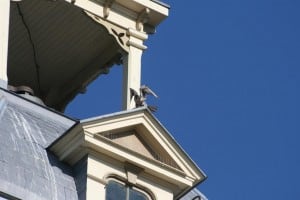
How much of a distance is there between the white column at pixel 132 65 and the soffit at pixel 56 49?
70 centimetres

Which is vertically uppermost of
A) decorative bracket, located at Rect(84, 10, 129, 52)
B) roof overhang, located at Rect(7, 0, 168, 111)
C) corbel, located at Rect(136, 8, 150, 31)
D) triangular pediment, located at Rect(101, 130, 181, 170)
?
roof overhang, located at Rect(7, 0, 168, 111)

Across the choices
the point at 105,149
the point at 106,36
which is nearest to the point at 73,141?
the point at 105,149

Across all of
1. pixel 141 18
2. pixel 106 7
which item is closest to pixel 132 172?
pixel 106 7

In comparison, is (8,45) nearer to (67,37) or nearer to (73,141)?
(67,37)

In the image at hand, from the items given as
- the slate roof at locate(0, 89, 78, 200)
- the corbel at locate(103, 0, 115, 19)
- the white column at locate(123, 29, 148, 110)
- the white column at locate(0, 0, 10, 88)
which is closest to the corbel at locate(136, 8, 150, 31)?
the white column at locate(123, 29, 148, 110)

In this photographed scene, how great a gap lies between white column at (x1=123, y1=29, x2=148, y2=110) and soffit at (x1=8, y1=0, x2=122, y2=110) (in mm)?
696

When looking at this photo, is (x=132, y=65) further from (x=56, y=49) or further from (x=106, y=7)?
(x=56, y=49)

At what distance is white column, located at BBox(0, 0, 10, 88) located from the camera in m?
48.8

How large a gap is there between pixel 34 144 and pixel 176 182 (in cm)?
301

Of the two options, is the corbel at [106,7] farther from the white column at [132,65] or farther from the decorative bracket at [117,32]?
the white column at [132,65]

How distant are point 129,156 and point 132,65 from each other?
545 centimetres

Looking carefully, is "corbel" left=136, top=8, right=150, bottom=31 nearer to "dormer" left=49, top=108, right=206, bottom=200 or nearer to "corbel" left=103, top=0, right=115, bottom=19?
"corbel" left=103, top=0, right=115, bottom=19

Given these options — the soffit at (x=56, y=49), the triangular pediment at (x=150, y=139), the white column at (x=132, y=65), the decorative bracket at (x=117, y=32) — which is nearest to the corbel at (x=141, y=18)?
the white column at (x=132, y=65)

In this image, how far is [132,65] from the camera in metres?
52.0
